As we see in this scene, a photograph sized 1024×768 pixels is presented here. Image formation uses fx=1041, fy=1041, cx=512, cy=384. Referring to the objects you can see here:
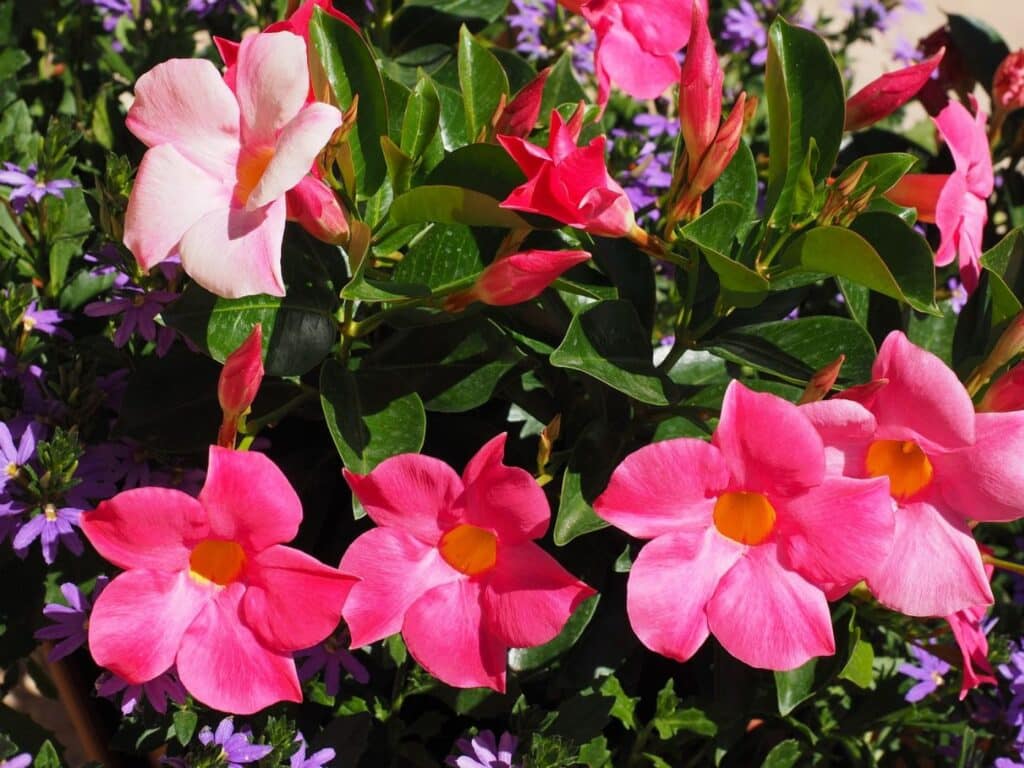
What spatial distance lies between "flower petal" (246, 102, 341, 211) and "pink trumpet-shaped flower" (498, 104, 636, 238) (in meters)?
0.13

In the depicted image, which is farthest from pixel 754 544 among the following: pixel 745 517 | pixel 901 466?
pixel 901 466

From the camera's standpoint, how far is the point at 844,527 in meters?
0.72

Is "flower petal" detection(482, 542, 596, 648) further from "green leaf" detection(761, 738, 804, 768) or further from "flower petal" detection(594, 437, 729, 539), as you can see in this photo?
"green leaf" detection(761, 738, 804, 768)

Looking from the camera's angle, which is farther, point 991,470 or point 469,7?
point 469,7

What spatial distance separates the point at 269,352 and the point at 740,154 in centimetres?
50

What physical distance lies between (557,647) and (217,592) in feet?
1.30

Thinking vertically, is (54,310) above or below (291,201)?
below

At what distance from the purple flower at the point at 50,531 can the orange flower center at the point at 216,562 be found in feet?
0.79

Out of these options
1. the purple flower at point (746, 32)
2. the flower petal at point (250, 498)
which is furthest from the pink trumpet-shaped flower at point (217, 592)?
the purple flower at point (746, 32)

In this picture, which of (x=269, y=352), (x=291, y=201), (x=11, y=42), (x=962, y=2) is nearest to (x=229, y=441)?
(x=269, y=352)

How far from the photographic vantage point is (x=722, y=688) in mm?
1153

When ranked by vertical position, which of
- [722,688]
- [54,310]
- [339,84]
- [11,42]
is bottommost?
[722,688]

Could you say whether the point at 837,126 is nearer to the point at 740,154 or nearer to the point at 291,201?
the point at 740,154

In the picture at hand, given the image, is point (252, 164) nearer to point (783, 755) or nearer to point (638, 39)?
point (638, 39)
